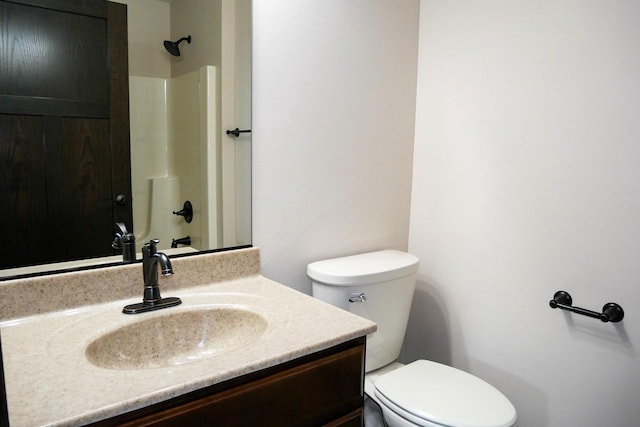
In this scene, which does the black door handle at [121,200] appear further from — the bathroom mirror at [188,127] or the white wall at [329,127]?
the white wall at [329,127]

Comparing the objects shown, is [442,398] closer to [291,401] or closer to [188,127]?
[291,401]

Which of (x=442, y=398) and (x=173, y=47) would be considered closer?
(x=173, y=47)

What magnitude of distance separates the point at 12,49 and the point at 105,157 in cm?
30

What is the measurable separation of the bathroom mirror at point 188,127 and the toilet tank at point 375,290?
308 millimetres

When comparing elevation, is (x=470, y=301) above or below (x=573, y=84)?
below

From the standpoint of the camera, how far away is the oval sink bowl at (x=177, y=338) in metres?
0.94

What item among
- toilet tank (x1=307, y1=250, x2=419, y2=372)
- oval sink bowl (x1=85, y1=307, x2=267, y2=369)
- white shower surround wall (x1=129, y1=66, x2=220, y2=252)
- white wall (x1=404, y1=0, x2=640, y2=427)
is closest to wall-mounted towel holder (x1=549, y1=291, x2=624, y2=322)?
white wall (x1=404, y1=0, x2=640, y2=427)

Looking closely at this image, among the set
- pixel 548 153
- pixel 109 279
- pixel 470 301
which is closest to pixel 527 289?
pixel 470 301

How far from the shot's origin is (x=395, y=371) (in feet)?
4.80

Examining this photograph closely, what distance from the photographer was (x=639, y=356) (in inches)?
49.8

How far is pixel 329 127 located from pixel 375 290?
0.60 meters

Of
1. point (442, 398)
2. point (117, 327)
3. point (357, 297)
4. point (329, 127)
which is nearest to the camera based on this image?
point (117, 327)

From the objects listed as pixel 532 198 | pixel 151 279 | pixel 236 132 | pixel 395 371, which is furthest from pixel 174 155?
pixel 532 198

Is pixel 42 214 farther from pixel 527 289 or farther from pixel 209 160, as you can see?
pixel 527 289
